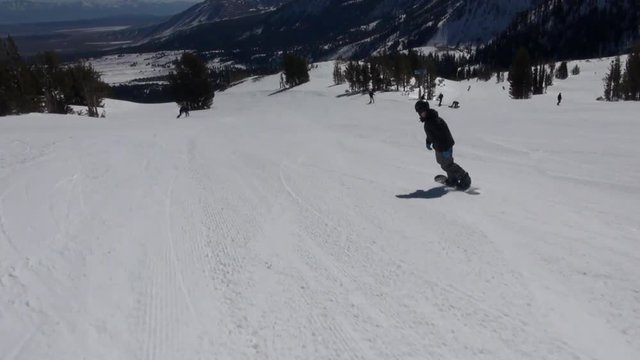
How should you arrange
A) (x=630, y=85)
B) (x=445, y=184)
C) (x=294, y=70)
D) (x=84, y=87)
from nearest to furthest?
(x=445, y=184) < (x=84, y=87) < (x=630, y=85) < (x=294, y=70)

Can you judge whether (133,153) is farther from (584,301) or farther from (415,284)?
(584,301)

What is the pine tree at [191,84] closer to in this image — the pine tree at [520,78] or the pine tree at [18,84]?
the pine tree at [18,84]

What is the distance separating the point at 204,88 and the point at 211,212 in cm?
6177

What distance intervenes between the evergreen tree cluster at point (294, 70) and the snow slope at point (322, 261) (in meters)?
82.5

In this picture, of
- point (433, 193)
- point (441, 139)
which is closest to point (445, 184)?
point (433, 193)

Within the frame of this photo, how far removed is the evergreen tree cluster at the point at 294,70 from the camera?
92250mm

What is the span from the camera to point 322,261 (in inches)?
243

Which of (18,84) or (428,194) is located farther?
(18,84)

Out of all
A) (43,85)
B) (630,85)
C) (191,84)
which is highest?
(43,85)

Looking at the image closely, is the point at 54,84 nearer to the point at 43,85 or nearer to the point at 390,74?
the point at 43,85

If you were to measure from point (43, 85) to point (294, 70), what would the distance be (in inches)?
1935

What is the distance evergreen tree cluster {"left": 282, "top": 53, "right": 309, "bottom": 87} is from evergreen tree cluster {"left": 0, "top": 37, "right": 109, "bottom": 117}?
120ft

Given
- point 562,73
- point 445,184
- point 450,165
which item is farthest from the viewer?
point 562,73

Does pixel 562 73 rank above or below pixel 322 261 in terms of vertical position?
below
